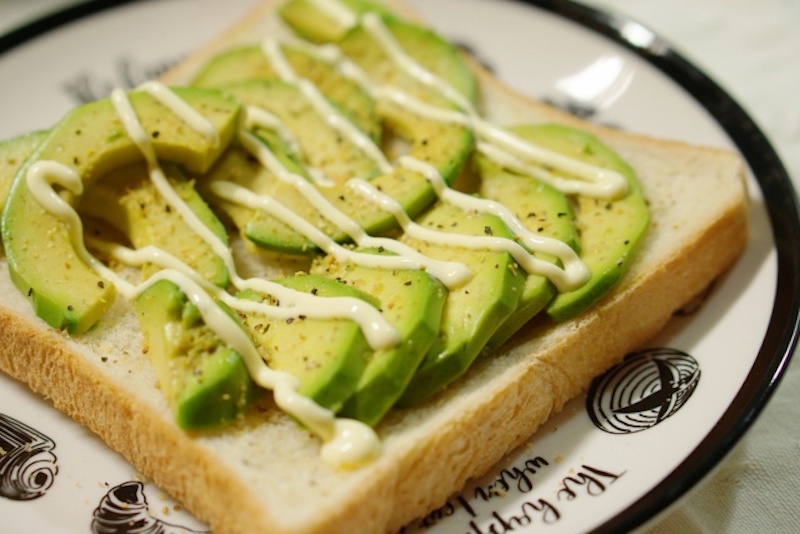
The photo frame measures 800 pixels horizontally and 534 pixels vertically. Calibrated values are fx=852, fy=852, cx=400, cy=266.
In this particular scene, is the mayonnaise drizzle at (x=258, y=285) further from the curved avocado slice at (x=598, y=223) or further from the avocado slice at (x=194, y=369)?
the curved avocado slice at (x=598, y=223)

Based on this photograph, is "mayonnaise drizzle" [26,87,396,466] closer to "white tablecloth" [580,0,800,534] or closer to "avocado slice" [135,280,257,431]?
"avocado slice" [135,280,257,431]

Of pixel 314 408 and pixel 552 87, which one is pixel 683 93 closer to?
pixel 552 87

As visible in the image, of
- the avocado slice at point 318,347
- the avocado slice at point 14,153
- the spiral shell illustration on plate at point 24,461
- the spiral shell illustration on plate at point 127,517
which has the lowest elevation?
the spiral shell illustration on plate at point 24,461

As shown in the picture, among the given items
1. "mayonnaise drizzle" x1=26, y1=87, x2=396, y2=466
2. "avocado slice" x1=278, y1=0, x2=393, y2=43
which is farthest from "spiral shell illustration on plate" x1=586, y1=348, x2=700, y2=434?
"avocado slice" x1=278, y1=0, x2=393, y2=43

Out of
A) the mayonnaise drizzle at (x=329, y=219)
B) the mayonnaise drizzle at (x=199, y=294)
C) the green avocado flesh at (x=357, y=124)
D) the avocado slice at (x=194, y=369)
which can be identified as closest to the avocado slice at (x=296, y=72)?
the green avocado flesh at (x=357, y=124)

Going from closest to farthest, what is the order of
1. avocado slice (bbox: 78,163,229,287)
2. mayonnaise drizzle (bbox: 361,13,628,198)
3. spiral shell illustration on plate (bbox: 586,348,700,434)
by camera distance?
spiral shell illustration on plate (bbox: 586,348,700,434), avocado slice (bbox: 78,163,229,287), mayonnaise drizzle (bbox: 361,13,628,198)

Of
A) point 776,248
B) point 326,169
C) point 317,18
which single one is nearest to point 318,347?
point 326,169

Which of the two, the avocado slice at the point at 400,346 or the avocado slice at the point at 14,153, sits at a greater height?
the avocado slice at the point at 400,346
